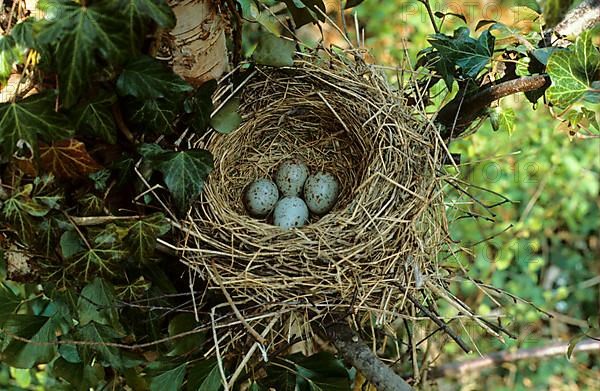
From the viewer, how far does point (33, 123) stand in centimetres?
75

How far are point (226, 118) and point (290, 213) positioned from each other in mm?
302

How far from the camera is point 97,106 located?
2.50 ft

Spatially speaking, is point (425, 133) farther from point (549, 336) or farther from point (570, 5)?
point (549, 336)

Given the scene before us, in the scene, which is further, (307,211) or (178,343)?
(307,211)

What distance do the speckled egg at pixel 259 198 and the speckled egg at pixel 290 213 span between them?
0.02 m

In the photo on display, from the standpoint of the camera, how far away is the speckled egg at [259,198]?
1234 millimetres

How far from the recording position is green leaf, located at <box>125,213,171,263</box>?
2.74ft

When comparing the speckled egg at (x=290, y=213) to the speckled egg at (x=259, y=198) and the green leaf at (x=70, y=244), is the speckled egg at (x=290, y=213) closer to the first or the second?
the speckled egg at (x=259, y=198)

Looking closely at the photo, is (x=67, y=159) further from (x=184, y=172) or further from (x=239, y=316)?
(x=239, y=316)

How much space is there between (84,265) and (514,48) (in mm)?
634

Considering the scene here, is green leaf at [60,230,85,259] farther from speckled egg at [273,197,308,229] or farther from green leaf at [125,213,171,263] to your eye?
speckled egg at [273,197,308,229]

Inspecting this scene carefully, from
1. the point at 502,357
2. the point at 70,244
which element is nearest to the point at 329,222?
the point at 70,244

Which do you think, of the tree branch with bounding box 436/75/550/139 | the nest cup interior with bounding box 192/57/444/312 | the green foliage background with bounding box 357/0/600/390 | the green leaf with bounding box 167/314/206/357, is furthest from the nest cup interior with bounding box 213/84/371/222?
Answer: the green foliage background with bounding box 357/0/600/390

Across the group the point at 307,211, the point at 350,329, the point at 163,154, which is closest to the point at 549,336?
the point at 307,211
